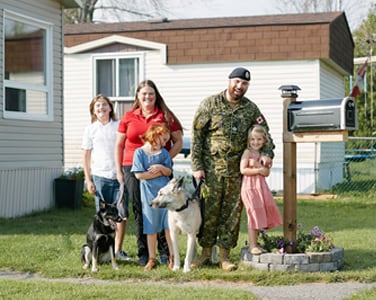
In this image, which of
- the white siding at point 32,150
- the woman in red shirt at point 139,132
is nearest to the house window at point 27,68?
the white siding at point 32,150

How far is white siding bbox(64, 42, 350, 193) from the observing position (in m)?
17.7

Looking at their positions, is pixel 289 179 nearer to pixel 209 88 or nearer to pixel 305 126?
pixel 305 126

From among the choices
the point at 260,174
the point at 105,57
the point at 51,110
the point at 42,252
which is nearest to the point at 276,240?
the point at 260,174

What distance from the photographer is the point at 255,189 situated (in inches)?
290

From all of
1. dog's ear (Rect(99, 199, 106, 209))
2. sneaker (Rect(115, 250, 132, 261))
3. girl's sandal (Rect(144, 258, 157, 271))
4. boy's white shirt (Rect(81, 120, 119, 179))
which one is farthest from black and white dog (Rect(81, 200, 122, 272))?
boy's white shirt (Rect(81, 120, 119, 179))

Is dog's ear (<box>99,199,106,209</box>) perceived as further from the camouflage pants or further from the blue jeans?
the camouflage pants

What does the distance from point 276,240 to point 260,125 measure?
47.6 inches

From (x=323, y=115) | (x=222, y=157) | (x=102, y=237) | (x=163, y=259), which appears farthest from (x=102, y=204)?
(x=323, y=115)

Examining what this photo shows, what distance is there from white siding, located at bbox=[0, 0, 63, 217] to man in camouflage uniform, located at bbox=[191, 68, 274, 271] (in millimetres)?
5530

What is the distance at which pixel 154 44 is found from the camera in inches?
718

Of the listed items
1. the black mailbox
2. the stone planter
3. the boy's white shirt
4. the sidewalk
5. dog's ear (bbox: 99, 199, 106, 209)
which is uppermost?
the black mailbox

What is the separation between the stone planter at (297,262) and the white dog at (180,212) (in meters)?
0.63

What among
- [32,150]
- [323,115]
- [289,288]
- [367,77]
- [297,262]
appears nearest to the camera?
[289,288]

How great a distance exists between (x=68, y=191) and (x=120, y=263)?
583cm
